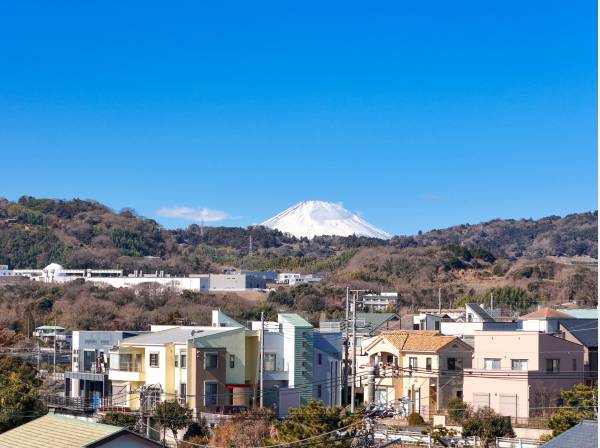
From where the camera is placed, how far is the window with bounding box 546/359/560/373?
122 feet

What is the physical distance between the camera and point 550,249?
608 feet

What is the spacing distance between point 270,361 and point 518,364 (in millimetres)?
8356

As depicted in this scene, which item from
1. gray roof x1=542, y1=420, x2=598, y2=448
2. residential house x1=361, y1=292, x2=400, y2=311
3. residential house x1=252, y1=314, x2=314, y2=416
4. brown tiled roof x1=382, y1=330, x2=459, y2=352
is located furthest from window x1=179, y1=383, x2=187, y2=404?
residential house x1=361, y1=292, x2=400, y2=311

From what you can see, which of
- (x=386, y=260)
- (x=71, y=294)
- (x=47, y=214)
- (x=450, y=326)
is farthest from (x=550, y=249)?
(x=450, y=326)

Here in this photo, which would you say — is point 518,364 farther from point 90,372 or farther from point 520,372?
point 90,372

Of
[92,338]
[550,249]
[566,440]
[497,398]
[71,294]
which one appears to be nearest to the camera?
[566,440]

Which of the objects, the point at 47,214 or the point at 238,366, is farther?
the point at 47,214

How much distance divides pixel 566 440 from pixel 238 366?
738 inches

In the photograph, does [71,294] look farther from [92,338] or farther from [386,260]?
[386,260]

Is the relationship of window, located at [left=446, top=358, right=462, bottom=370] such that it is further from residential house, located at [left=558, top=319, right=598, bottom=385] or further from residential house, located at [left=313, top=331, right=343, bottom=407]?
residential house, located at [left=313, top=331, right=343, bottom=407]

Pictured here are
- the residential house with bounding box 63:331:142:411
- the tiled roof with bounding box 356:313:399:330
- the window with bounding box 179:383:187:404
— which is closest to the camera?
the window with bounding box 179:383:187:404

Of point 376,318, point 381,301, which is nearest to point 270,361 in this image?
point 376,318

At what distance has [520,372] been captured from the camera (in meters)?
35.8

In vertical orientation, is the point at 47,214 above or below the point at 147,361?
above
